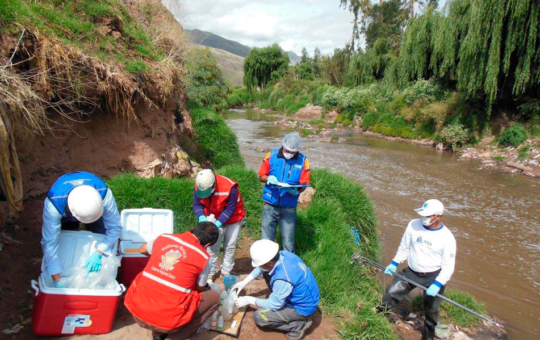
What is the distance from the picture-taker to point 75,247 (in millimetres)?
3184

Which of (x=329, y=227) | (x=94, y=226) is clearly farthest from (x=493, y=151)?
(x=94, y=226)

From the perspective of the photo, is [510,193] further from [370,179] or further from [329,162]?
[329,162]

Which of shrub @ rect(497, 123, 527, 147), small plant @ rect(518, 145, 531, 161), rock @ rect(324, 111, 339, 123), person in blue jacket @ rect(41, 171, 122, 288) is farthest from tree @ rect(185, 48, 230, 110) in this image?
rock @ rect(324, 111, 339, 123)

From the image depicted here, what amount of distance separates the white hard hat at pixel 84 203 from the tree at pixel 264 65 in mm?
46622

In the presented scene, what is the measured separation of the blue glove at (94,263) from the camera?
310cm

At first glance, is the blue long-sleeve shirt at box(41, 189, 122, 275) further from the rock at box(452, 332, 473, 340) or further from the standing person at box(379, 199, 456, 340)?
the rock at box(452, 332, 473, 340)

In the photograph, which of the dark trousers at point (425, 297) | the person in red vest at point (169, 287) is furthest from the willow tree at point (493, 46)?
the person in red vest at point (169, 287)

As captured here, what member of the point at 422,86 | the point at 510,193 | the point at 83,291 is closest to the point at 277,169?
the point at 83,291

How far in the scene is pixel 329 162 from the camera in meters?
14.4

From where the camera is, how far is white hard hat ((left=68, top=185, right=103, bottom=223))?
117 inches

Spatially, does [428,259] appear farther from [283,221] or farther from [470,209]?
[470,209]

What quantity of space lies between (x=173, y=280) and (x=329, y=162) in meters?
12.1

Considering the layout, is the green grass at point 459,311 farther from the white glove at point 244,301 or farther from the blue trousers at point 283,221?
the white glove at point 244,301

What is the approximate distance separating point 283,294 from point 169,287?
1134 millimetres
